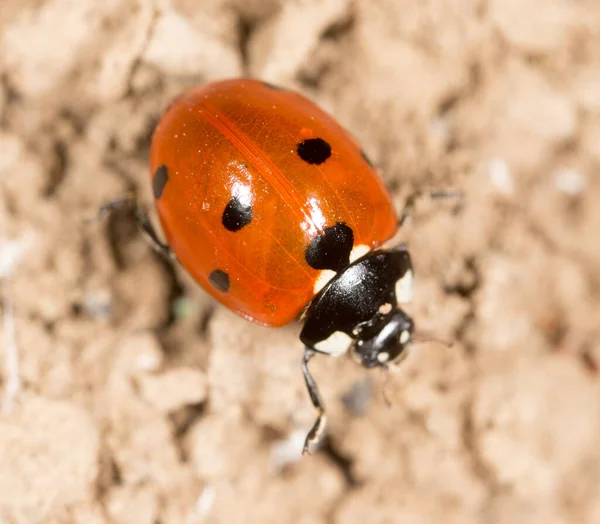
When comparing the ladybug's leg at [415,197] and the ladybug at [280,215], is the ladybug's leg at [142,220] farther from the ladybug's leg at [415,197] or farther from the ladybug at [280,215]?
the ladybug's leg at [415,197]

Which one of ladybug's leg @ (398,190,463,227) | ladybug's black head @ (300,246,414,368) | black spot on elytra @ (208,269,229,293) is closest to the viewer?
black spot on elytra @ (208,269,229,293)

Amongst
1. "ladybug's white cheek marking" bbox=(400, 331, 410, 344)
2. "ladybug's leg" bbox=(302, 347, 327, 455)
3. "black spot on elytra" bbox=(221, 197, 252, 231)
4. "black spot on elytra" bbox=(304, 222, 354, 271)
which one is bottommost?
"ladybug's leg" bbox=(302, 347, 327, 455)

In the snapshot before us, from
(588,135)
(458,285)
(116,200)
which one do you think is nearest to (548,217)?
(588,135)

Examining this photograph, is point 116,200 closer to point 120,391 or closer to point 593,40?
point 120,391

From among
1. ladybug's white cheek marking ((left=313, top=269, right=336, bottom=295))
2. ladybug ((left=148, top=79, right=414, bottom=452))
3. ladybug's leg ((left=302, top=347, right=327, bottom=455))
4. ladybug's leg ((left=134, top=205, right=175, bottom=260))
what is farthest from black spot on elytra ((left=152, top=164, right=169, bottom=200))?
ladybug's leg ((left=302, top=347, right=327, bottom=455))

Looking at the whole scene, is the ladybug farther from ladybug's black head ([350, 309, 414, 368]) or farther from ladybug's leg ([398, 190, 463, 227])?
ladybug's leg ([398, 190, 463, 227])

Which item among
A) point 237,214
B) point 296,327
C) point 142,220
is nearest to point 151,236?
point 142,220
